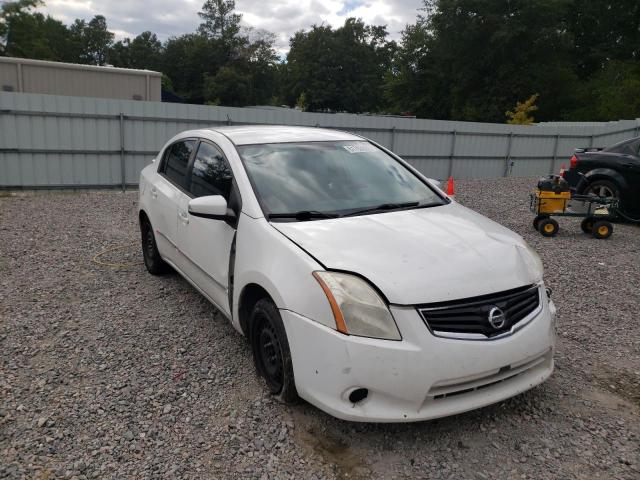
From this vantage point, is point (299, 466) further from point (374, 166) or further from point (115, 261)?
point (115, 261)

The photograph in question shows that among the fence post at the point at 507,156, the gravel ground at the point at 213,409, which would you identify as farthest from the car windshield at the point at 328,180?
the fence post at the point at 507,156

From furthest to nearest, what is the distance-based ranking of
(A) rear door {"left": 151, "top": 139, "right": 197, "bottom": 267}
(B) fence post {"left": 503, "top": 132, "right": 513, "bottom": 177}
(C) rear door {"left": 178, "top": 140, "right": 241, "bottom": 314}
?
(B) fence post {"left": 503, "top": 132, "right": 513, "bottom": 177}
(A) rear door {"left": 151, "top": 139, "right": 197, "bottom": 267}
(C) rear door {"left": 178, "top": 140, "right": 241, "bottom": 314}

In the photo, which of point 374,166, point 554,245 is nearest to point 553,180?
point 554,245

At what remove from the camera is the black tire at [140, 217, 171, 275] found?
5.51m

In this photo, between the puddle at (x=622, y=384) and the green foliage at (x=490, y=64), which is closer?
the puddle at (x=622, y=384)

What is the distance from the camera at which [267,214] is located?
133 inches

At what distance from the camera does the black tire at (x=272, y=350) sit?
293 cm

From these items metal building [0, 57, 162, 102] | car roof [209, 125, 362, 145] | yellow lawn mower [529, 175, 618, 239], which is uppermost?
metal building [0, 57, 162, 102]

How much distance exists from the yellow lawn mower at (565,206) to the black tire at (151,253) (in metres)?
5.77

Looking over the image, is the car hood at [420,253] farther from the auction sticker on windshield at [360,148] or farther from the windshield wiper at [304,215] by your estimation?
the auction sticker on windshield at [360,148]

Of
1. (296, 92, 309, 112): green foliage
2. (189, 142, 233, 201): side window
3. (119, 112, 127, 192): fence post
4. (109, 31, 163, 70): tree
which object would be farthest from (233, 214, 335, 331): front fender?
(109, 31, 163, 70): tree

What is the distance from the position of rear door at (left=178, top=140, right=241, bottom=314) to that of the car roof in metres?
0.20

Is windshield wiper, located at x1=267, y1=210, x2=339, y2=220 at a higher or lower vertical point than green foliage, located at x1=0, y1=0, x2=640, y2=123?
lower

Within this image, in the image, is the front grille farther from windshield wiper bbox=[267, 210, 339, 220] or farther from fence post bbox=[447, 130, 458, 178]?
fence post bbox=[447, 130, 458, 178]
